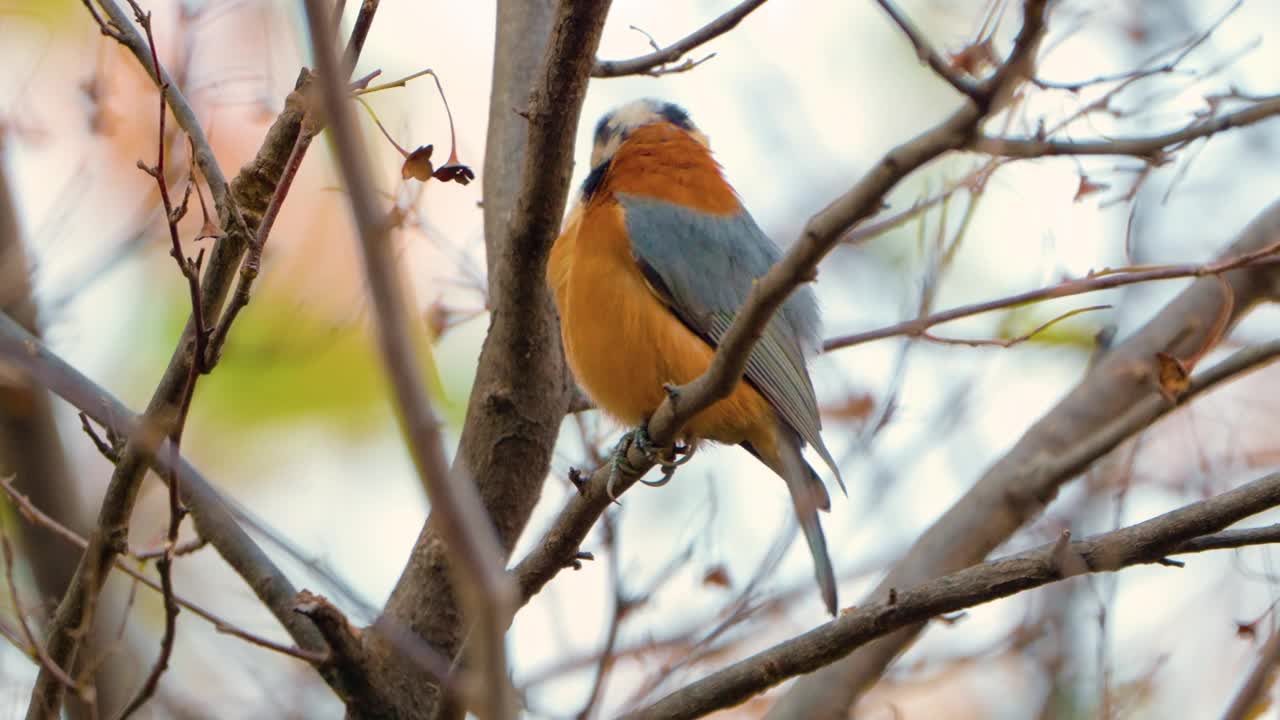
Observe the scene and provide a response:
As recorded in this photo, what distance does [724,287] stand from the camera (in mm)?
4242

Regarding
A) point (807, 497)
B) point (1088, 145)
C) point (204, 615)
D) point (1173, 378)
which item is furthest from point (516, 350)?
point (1088, 145)

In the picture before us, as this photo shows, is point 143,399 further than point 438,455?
Yes

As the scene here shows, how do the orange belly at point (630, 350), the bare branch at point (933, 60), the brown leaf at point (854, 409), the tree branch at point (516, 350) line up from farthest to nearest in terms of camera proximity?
the brown leaf at point (854, 409) < the orange belly at point (630, 350) < the tree branch at point (516, 350) < the bare branch at point (933, 60)

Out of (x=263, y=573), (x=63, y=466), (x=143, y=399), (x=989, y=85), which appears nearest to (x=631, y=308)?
(x=263, y=573)

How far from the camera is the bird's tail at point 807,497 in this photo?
12.4 ft

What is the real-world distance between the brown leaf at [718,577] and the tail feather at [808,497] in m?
0.35

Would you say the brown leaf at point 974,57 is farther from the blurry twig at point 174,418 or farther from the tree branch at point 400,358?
the tree branch at point 400,358

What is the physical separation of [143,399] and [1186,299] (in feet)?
14.5

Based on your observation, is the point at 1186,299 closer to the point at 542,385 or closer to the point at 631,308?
the point at 631,308

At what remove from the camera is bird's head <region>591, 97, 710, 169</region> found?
497cm

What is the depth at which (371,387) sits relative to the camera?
6.09 metres

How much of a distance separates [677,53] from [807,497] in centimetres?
144

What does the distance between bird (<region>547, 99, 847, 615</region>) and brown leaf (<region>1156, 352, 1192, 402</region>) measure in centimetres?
97

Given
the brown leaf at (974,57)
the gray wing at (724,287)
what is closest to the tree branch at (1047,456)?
the gray wing at (724,287)
